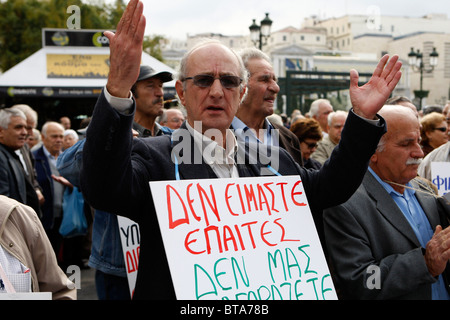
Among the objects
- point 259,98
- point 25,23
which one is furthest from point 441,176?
point 25,23

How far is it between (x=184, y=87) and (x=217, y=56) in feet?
0.59

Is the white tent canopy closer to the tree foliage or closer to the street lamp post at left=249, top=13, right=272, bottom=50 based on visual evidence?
the street lamp post at left=249, top=13, right=272, bottom=50

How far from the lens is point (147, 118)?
3.51 metres

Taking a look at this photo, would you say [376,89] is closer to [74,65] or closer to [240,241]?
[240,241]

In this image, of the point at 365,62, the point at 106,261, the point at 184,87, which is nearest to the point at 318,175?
the point at 184,87

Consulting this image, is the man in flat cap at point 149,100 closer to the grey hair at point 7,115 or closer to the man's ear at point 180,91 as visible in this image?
the man's ear at point 180,91

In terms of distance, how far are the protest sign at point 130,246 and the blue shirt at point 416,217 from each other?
4.52 feet

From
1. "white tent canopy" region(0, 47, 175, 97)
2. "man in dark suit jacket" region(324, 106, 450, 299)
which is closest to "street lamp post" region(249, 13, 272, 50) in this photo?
"white tent canopy" region(0, 47, 175, 97)

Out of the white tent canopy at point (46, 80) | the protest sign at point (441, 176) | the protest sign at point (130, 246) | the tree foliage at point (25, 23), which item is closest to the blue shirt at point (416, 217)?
the protest sign at point (441, 176)

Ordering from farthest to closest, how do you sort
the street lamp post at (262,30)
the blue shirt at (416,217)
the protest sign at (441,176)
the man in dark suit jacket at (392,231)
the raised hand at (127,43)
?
1. the street lamp post at (262,30)
2. the protest sign at (441,176)
3. the blue shirt at (416,217)
4. the man in dark suit jacket at (392,231)
5. the raised hand at (127,43)

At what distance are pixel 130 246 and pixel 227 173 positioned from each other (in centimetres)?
120

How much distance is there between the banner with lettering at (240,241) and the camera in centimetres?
171

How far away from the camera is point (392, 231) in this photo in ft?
8.21

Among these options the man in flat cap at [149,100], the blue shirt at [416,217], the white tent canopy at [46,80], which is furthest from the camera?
the white tent canopy at [46,80]
